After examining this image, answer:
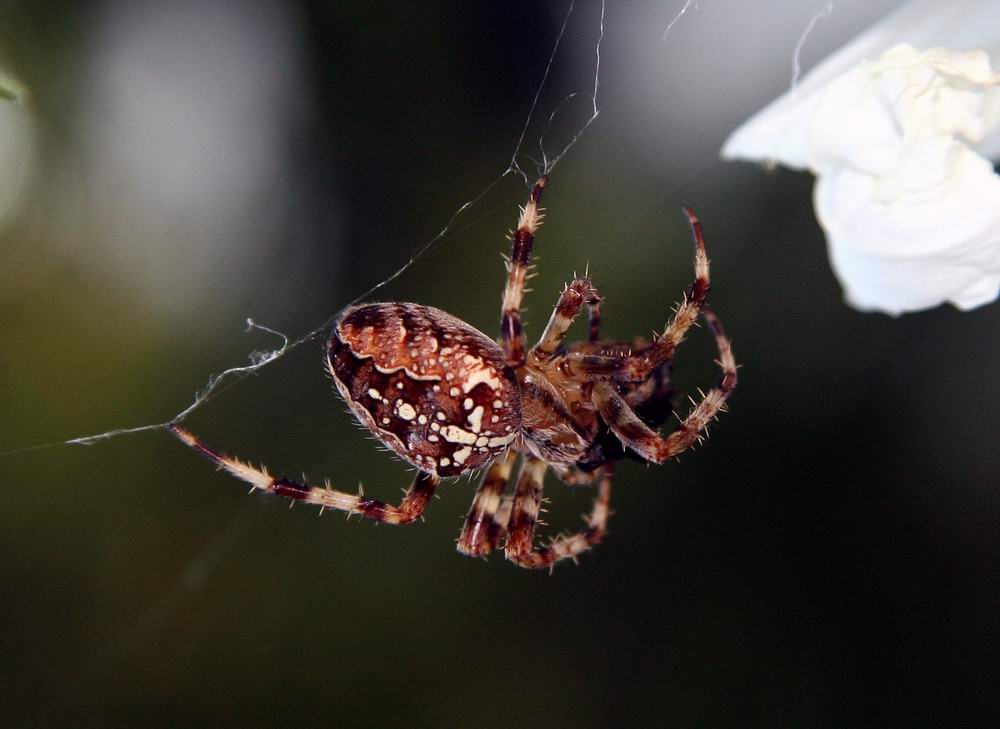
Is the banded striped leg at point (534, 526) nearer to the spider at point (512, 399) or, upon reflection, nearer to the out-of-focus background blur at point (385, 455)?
the spider at point (512, 399)

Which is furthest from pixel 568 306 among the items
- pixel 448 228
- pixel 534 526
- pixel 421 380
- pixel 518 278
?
pixel 448 228

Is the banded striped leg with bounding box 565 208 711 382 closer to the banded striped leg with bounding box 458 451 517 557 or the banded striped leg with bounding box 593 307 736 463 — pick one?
the banded striped leg with bounding box 593 307 736 463

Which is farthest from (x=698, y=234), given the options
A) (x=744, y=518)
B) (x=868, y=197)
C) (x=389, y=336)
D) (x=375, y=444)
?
(x=744, y=518)

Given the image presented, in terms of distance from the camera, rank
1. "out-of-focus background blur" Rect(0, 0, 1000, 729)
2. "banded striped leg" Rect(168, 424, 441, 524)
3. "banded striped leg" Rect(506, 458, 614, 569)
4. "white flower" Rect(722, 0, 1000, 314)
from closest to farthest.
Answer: "white flower" Rect(722, 0, 1000, 314) → "banded striped leg" Rect(168, 424, 441, 524) → "banded striped leg" Rect(506, 458, 614, 569) → "out-of-focus background blur" Rect(0, 0, 1000, 729)

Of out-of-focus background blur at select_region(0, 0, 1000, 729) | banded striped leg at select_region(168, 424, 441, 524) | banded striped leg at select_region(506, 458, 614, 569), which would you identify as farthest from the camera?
out-of-focus background blur at select_region(0, 0, 1000, 729)

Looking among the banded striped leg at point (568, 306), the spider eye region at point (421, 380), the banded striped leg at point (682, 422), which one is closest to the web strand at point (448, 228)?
the spider eye region at point (421, 380)

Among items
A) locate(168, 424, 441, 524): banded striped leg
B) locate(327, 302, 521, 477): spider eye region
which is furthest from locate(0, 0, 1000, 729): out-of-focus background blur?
locate(327, 302, 521, 477): spider eye region

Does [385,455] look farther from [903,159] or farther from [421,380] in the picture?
[903,159]
